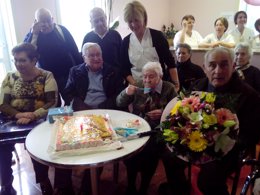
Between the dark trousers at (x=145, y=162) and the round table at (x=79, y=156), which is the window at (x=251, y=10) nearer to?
the dark trousers at (x=145, y=162)

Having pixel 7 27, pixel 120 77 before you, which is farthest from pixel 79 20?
pixel 120 77

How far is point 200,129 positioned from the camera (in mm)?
1156

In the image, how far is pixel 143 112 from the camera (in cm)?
194

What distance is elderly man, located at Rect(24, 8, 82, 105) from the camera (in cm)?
238

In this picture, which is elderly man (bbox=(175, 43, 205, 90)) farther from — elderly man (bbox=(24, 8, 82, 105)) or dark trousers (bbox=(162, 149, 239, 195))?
dark trousers (bbox=(162, 149, 239, 195))

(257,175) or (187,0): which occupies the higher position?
(187,0)

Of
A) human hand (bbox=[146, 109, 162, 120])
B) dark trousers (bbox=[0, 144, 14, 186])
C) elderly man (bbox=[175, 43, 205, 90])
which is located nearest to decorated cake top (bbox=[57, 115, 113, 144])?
human hand (bbox=[146, 109, 162, 120])

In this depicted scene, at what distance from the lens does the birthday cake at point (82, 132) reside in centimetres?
131

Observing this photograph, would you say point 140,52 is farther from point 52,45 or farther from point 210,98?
point 210,98

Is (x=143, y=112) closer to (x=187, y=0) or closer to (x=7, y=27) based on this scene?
(x=7, y=27)

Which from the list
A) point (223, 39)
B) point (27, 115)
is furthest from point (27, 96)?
point (223, 39)

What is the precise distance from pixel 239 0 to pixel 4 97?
17.3 ft

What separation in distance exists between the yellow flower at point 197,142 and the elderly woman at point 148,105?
0.63 meters

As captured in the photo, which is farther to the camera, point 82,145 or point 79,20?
point 79,20
